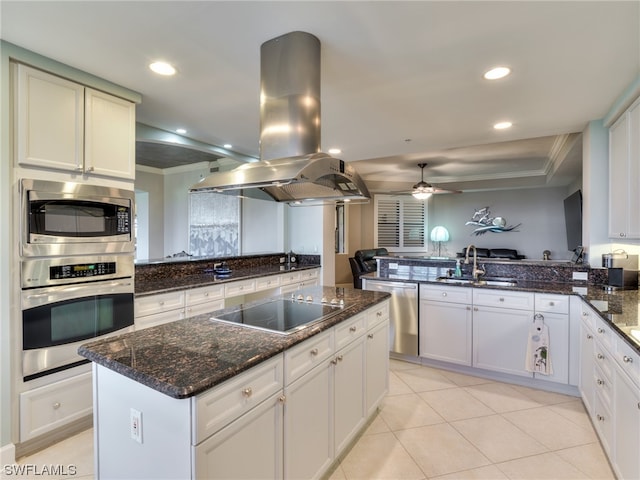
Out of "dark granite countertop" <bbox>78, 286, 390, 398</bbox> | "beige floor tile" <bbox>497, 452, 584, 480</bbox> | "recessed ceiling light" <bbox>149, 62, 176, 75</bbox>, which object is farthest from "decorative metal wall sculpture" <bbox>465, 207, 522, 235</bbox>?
"recessed ceiling light" <bbox>149, 62, 176, 75</bbox>

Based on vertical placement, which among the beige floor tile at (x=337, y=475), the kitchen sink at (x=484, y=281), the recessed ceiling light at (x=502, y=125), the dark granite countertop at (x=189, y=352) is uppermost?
the recessed ceiling light at (x=502, y=125)

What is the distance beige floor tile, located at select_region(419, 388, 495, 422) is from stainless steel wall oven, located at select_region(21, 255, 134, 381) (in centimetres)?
251

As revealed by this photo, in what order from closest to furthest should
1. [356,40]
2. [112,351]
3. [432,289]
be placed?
[112,351] → [356,40] → [432,289]

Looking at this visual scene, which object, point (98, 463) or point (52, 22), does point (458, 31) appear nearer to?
point (52, 22)

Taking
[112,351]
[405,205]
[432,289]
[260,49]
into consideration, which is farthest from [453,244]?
[112,351]

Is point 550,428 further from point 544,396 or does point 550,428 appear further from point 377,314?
point 377,314

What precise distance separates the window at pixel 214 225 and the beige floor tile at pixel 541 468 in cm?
458

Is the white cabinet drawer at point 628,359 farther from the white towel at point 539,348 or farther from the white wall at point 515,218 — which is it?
the white wall at point 515,218

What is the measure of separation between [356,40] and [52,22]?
1635 mm

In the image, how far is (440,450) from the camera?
2.13m

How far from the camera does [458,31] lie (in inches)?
71.1

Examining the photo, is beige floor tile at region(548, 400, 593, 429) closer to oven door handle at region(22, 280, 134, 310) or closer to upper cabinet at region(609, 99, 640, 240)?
upper cabinet at region(609, 99, 640, 240)

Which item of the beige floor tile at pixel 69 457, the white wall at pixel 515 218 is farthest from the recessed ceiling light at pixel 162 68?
the white wall at pixel 515 218

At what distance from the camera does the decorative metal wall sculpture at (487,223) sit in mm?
7598
